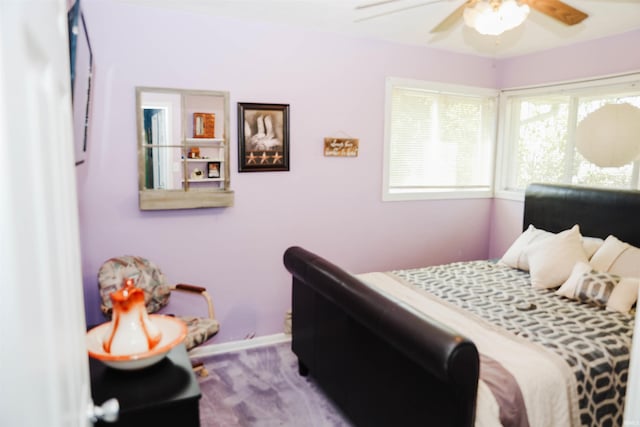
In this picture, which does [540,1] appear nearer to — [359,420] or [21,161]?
[359,420]

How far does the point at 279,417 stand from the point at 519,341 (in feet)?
4.54

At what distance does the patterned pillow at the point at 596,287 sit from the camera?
2.68 m

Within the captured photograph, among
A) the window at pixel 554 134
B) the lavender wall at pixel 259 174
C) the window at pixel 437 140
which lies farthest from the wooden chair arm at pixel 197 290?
the window at pixel 554 134

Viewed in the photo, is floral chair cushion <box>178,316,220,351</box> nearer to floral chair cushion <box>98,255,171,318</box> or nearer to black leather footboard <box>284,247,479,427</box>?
floral chair cushion <box>98,255,171,318</box>

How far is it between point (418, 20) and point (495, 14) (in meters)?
1.21

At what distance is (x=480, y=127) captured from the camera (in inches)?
173

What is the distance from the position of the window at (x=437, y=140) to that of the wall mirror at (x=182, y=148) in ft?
4.77

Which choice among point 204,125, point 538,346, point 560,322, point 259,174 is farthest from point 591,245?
point 204,125

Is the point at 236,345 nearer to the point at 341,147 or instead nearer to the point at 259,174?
the point at 259,174

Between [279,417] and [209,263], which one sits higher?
[209,263]

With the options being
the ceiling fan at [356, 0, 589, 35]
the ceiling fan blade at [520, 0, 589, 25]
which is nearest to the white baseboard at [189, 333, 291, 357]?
the ceiling fan at [356, 0, 589, 35]

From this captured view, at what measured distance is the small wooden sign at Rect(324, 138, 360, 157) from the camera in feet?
11.7

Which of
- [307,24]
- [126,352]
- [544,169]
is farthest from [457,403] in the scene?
[544,169]

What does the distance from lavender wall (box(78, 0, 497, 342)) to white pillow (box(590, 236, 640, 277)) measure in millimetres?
1420
